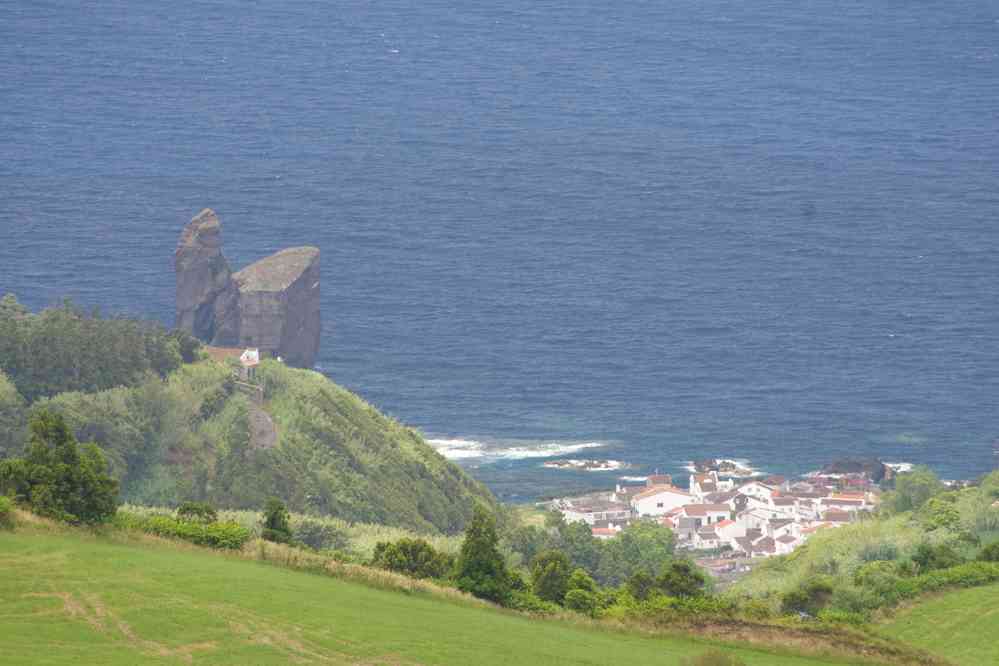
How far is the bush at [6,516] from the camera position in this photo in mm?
83469

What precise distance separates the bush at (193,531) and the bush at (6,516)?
5.46 m

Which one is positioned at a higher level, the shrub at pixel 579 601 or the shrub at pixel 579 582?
the shrub at pixel 579 582

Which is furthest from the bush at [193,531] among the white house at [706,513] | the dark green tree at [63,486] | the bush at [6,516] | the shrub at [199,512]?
the white house at [706,513]

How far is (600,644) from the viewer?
8500 cm

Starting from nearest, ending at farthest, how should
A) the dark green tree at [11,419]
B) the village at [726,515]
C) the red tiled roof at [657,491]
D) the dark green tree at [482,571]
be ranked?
the dark green tree at [482,571] → the dark green tree at [11,419] → the village at [726,515] → the red tiled roof at [657,491]

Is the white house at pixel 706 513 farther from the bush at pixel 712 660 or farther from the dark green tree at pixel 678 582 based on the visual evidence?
the bush at pixel 712 660

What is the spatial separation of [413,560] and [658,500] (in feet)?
316

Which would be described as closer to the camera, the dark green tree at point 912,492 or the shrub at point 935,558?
the shrub at point 935,558

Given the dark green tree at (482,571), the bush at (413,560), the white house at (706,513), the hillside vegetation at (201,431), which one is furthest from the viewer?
the white house at (706,513)

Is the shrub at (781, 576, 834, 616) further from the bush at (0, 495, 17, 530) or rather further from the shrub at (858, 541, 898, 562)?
the bush at (0, 495, 17, 530)

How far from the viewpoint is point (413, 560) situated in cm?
9812

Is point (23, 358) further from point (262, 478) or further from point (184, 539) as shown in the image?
point (184, 539)

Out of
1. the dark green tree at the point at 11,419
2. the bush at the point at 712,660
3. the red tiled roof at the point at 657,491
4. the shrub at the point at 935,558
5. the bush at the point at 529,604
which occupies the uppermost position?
the red tiled roof at the point at 657,491

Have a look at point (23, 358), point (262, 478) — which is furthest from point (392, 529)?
point (23, 358)
